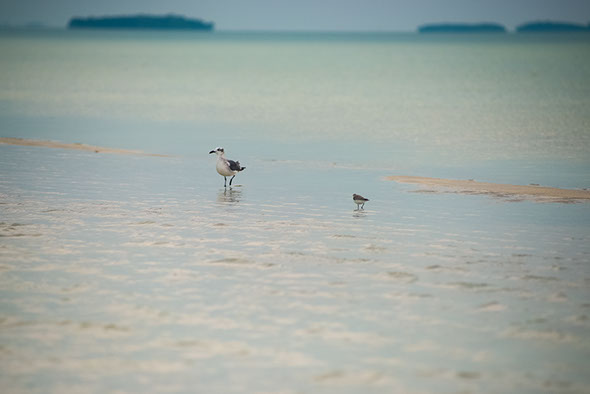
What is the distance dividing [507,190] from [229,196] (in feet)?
23.0

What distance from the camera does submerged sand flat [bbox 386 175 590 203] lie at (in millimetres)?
19953

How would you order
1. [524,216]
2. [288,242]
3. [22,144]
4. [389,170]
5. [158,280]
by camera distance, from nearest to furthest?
[158,280] < [288,242] < [524,216] < [389,170] < [22,144]

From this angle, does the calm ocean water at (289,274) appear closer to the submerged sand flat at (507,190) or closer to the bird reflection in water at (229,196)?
the bird reflection in water at (229,196)

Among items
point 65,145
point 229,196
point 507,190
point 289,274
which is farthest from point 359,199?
point 65,145

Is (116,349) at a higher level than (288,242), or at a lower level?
lower

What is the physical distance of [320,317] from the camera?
36.1 feet

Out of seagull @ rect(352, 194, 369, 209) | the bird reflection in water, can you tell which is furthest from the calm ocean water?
seagull @ rect(352, 194, 369, 209)

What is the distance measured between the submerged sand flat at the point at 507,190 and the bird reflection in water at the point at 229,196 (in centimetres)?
480

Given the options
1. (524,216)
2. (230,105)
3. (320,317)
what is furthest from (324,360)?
(230,105)

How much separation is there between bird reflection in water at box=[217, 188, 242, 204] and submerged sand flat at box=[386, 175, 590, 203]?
4.80 metres

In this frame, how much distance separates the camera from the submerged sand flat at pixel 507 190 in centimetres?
1995

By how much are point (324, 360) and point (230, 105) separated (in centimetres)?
4268

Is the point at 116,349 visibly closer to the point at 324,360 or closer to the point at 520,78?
the point at 324,360

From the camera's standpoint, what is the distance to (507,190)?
20938 mm
